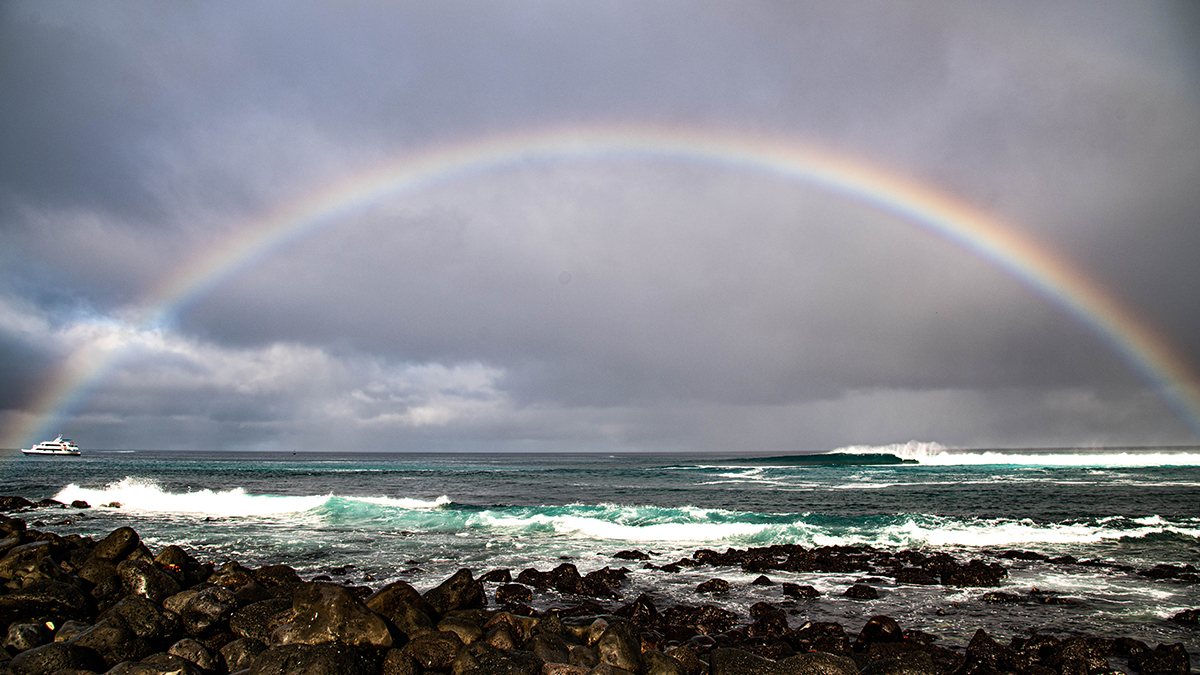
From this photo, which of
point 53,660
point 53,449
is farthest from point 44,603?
point 53,449

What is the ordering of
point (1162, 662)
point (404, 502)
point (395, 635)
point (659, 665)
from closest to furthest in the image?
1. point (659, 665)
2. point (395, 635)
3. point (1162, 662)
4. point (404, 502)

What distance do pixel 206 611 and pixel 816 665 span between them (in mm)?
8976

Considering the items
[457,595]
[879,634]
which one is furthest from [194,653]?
[879,634]

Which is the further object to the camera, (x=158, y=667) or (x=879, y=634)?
(x=879, y=634)

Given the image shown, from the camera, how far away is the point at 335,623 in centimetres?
838

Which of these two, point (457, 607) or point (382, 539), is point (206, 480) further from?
point (457, 607)

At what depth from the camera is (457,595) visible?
11492 mm

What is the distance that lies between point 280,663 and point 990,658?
9.78 metres

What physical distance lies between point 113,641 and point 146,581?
9.22 feet

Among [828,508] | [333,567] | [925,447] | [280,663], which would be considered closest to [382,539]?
[333,567]

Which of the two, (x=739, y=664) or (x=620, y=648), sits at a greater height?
(x=620, y=648)

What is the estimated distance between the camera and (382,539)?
71.9ft

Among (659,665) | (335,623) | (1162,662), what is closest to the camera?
(659,665)

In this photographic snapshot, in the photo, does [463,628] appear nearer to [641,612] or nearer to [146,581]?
[641,612]
